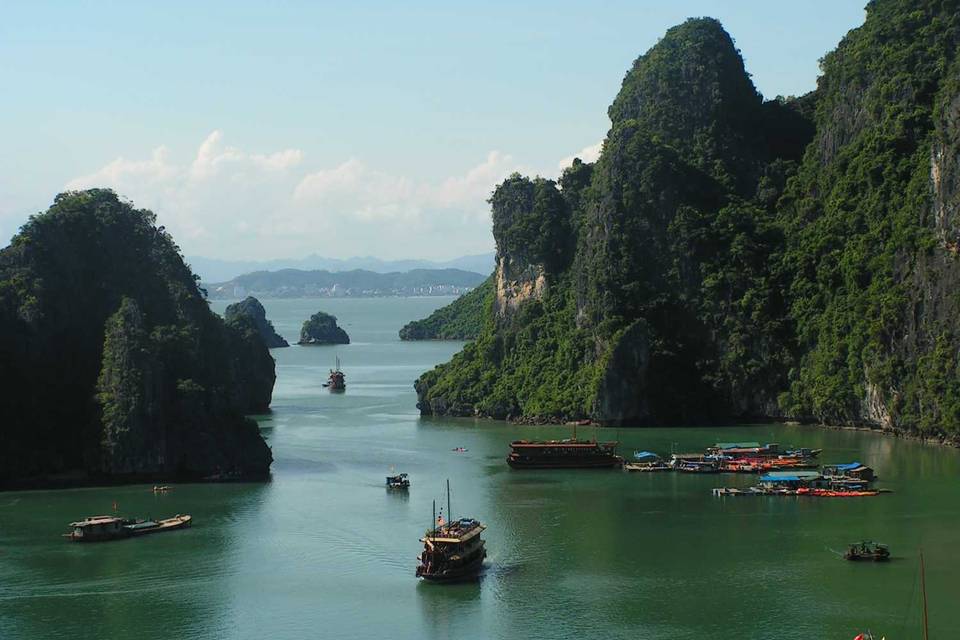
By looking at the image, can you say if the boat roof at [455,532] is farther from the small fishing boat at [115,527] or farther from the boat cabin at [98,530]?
the boat cabin at [98,530]

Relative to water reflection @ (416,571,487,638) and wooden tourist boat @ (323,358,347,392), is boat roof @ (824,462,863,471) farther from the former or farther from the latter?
Result: wooden tourist boat @ (323,358,347,392)

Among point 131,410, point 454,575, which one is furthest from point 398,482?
point 454,575

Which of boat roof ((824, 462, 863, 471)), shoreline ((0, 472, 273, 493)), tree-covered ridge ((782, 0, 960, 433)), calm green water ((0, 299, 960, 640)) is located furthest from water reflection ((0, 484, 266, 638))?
tree-covered ridge ((782, 0, 960, 433))

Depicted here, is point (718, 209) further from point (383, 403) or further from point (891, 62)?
point (383, 403)

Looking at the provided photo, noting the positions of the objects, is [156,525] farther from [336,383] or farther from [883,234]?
[336,383]

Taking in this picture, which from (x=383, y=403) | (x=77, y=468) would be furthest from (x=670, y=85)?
(x=77, y=468)
